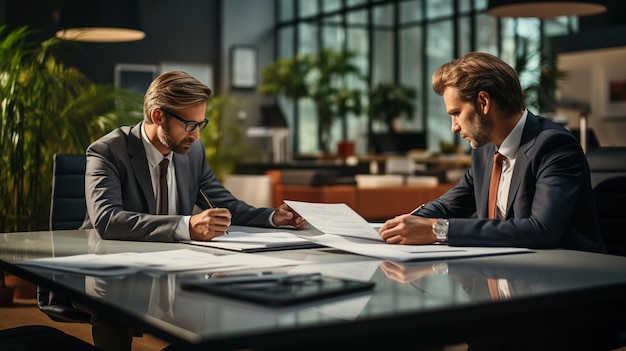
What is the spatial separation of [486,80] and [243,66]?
56.5 ft

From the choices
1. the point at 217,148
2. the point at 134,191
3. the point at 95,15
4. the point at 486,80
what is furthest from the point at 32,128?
the point at 217,148

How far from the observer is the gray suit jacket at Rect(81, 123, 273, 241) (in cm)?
232

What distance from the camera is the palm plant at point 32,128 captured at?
4.96 meters

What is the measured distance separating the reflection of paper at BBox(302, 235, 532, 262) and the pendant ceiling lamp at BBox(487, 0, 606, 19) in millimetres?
3831

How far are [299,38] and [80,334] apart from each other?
16189 mm

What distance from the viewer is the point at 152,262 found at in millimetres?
1719

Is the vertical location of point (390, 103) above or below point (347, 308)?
above

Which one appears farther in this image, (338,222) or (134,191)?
(134,191)

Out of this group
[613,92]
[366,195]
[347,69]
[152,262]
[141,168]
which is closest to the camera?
[152,262]

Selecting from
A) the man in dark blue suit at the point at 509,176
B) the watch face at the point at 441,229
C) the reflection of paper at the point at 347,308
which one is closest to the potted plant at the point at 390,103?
the man in dark blue suit at the point at 509,176

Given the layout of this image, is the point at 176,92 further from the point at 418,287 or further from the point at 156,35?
the point at 156,35

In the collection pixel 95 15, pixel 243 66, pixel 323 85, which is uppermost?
pixel 243 66

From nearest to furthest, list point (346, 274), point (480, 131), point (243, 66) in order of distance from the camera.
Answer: point (346, 274)
point (480, 131)
point (243, 66)

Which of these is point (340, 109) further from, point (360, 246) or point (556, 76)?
point (360, 246)
